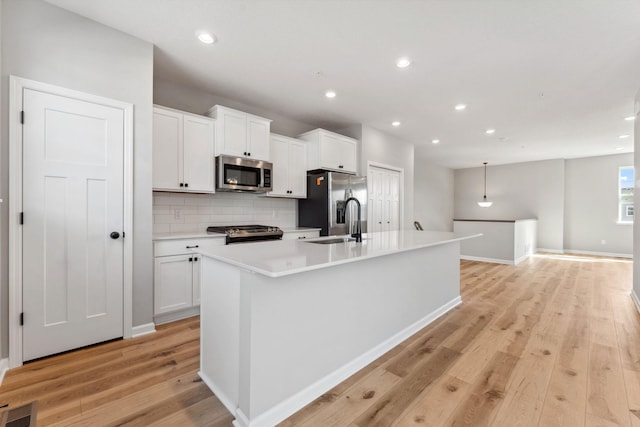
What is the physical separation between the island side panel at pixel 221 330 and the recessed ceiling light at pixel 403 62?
250cm

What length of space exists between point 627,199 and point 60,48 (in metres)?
10.8

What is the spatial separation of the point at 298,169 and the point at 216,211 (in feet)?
4.38

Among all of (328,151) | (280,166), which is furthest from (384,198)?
(280,166)

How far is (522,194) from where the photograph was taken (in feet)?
27.9

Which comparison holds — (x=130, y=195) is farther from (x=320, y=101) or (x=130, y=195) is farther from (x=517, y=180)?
(x=517, y=180)

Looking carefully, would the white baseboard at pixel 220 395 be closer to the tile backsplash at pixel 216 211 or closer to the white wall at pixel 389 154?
the tile backsplash at pixel 216 211

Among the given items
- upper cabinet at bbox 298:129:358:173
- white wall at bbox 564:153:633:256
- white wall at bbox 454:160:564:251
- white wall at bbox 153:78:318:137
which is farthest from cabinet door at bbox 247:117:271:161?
white wall at bbox 564:153:633:256

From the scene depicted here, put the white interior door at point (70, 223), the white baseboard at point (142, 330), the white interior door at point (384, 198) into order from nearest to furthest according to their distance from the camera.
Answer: the white interior door at point (70, 223) → the white baseboard at point (142, 330) → the white interior door at point (384, 198)

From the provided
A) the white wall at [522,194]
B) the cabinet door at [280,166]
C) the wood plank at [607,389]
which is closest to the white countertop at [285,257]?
the wood plank at [607,389]

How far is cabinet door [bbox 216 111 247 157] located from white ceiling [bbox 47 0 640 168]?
14.4 inches

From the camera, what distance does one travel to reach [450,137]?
5.75 meters

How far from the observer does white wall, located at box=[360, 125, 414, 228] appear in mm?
4965

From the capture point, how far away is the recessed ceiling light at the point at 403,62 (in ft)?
9.20

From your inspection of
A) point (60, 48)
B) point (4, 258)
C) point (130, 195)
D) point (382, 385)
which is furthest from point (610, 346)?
point (60, 48)
